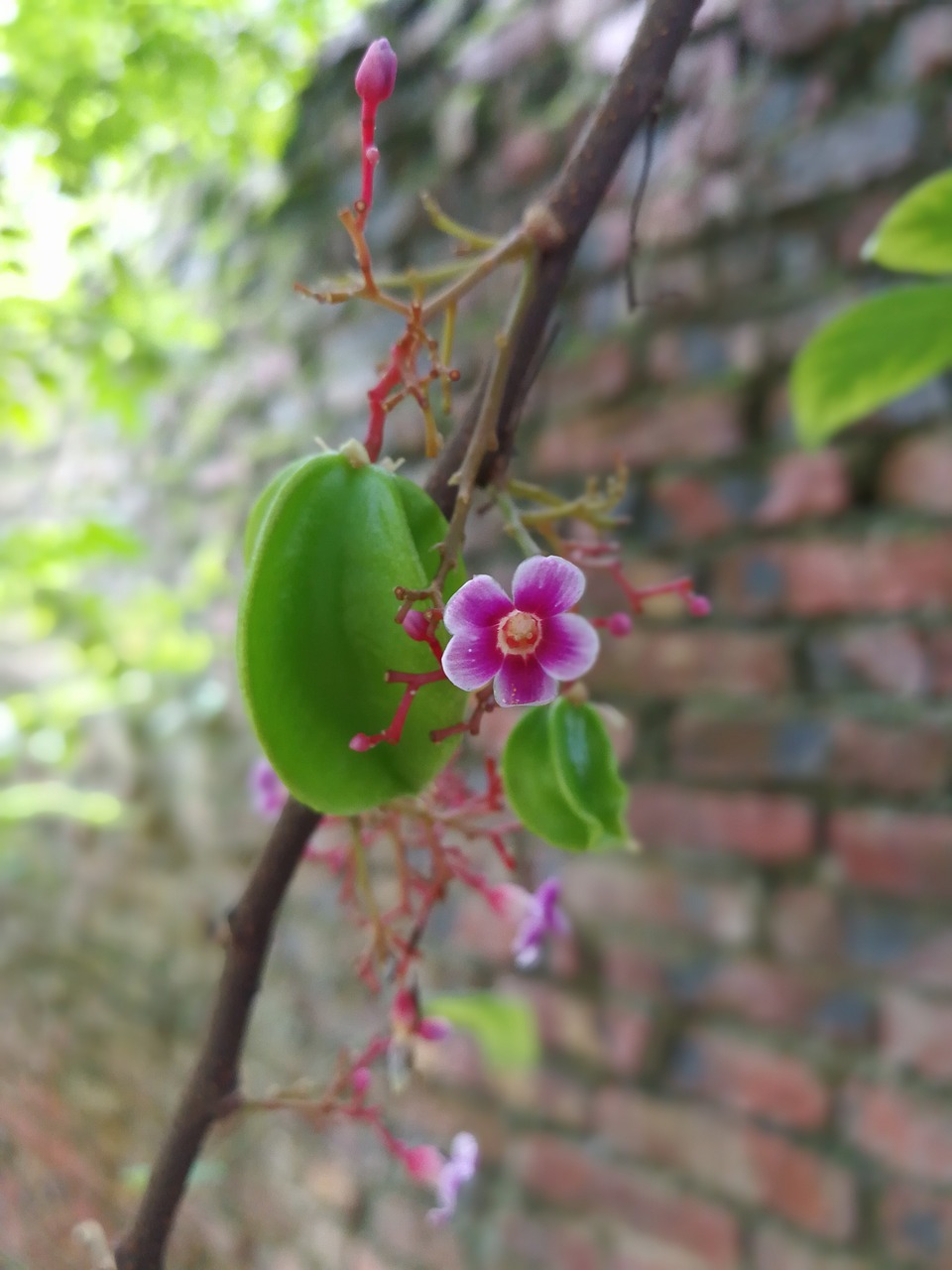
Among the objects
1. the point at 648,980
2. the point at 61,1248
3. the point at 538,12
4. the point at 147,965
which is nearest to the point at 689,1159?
the point at 648,980

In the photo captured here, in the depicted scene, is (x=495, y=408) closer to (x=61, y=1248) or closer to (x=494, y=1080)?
(x=61, y=1248)

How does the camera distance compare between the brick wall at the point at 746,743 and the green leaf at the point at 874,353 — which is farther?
the brick wall at the point at 746,743

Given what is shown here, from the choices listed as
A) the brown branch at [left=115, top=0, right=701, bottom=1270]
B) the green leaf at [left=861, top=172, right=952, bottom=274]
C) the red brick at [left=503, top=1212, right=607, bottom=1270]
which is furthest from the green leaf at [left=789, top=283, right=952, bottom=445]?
the red brick at [left=503, top=1212, right=607, bottom=1270]

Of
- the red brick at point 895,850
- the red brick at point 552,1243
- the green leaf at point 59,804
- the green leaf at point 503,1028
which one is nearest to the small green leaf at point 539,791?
the red brick at point 895,850

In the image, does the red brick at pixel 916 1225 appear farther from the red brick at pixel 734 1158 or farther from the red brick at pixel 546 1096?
the red brick at pixel 546 1096

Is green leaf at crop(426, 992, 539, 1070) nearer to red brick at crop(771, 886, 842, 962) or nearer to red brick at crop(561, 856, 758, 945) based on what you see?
red brick at crop(561, 856, 758, 945)

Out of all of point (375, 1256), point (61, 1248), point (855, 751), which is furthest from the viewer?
point (375, 1256)

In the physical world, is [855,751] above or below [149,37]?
below

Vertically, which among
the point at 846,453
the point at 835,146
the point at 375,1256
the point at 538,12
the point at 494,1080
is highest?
the point at 538,12
